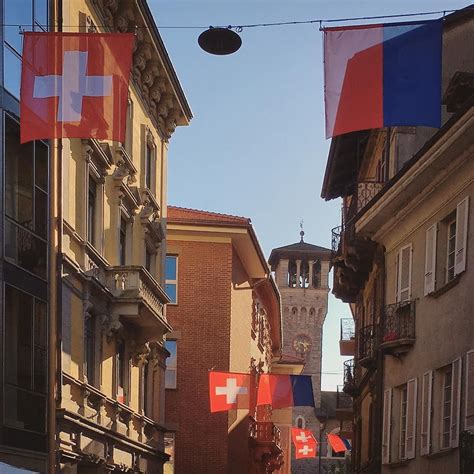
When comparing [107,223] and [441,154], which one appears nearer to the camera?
[441,154]

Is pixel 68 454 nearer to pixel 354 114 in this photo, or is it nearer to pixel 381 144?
pixel 354 114

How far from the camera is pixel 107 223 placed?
24281 millimetres

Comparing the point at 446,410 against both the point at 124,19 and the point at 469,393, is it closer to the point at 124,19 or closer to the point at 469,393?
the point at 469,393

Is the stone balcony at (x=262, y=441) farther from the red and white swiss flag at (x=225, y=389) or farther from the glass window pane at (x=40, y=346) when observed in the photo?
the glass window pane at (x=40, y=346)

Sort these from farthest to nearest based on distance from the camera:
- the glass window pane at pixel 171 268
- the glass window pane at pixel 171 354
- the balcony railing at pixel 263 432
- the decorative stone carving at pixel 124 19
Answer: the balcony railing at pixel 263 432, the glass window pane at pixel 171 268, the glass window pane at pixel 171 354, the decorative stone carving at pixel 124 19

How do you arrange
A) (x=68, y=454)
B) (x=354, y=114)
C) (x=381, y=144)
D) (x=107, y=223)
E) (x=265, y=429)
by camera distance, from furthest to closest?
(x=265, y=429), (x=381, y=144), (x=107, y=223), (x=68, y=454), (x=354, y=114)

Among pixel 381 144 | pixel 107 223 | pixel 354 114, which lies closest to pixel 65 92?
pixel 354 114

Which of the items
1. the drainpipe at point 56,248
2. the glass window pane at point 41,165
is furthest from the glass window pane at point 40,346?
the glass window pane at point 41,165

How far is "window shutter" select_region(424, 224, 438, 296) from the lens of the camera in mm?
19641

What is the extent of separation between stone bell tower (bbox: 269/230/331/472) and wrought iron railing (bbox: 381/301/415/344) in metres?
79.6

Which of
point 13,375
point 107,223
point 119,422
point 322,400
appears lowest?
point 322,400

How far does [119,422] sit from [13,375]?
309 inches

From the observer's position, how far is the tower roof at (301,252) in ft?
336

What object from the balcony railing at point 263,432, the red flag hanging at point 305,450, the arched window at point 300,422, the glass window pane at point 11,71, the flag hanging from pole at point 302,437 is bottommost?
the arched window at point 300,422
